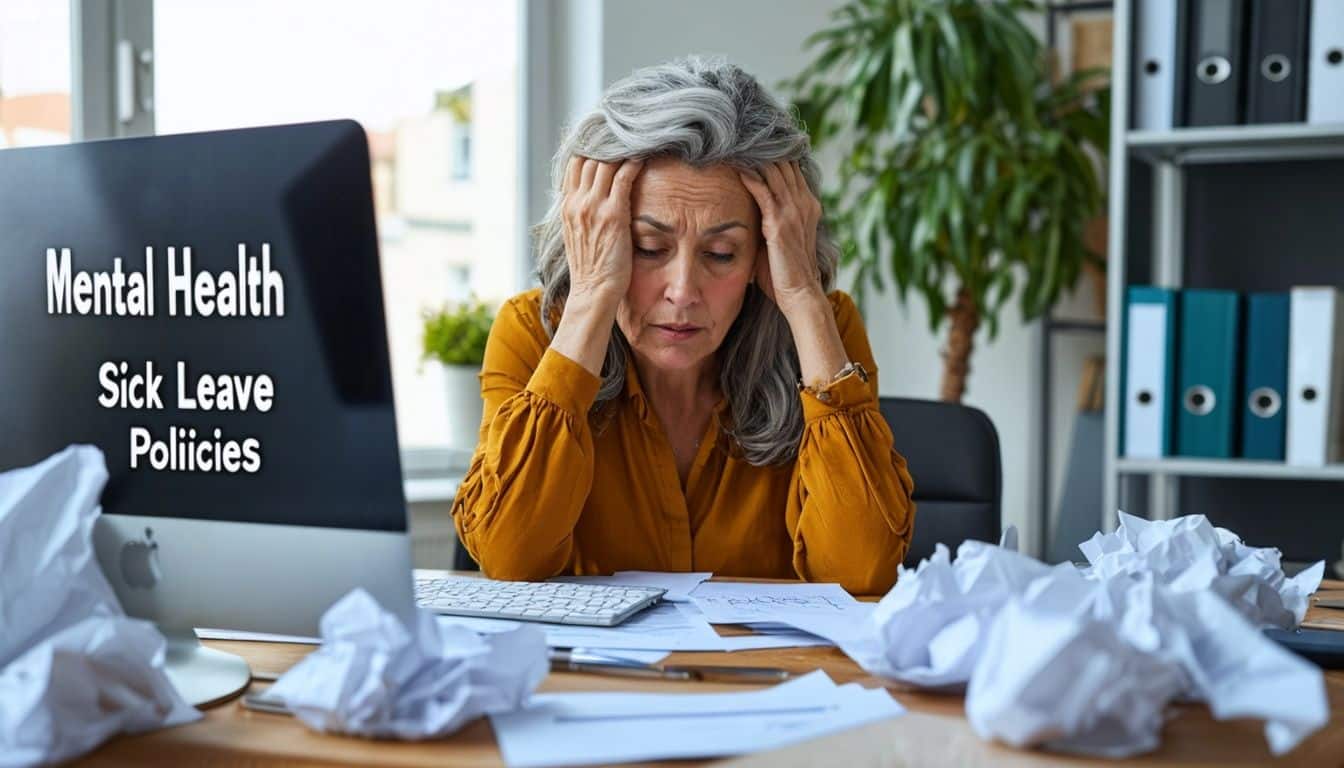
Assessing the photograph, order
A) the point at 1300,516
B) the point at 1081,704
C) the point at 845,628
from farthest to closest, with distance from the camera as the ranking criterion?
the point at 1300,516
the point at 845,628
the point at 1081,704

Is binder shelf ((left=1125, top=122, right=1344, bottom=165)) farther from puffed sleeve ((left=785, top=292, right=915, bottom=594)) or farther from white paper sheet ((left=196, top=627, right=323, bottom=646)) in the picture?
white paper sheet ((left=196, top=627, right=323, bottom=646))

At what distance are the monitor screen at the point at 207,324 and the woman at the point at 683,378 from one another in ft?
1.70

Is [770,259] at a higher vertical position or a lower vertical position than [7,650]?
higher

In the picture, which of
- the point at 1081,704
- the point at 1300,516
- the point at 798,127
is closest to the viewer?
the point at 1081,704

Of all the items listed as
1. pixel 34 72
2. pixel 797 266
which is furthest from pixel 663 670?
pixel 34 72

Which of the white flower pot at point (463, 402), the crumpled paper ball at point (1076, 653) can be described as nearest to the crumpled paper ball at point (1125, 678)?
the crumpled paper ball at point (1076, 653)

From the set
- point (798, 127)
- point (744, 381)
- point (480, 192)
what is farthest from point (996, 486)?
point (480, 192)

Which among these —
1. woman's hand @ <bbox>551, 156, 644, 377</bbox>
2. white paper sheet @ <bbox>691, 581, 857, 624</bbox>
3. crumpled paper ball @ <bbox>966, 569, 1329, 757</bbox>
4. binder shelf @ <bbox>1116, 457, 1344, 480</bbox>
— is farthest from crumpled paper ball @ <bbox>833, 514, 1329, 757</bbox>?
binder shelf @ <bbox>1116, 457, 1344, 480</bbox>

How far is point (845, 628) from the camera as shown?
105 cm

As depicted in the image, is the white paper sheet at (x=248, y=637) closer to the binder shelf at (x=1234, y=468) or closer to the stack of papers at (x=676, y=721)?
the stack of papers at (x=676, y=721)

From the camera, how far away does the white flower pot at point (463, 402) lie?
9.89 feet

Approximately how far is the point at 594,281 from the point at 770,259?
8.8 inches

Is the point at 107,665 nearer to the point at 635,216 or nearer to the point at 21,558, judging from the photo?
the point at 21,558

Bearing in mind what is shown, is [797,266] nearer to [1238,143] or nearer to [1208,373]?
[1208,373]
